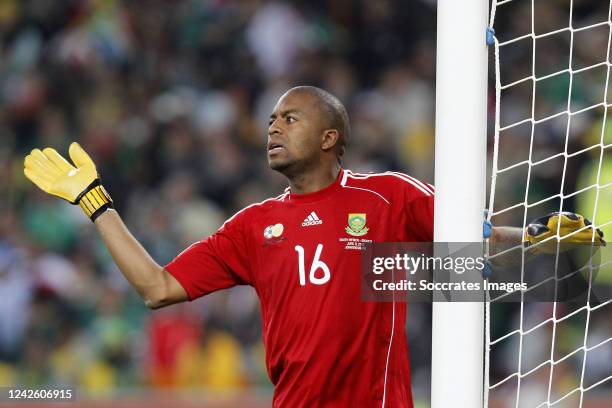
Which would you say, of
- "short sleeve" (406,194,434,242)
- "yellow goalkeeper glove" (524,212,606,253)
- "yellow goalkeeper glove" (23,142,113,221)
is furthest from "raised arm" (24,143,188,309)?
"yellow goalkeeper glove" (524,212,606,253)

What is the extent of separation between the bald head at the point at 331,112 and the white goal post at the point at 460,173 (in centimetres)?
83

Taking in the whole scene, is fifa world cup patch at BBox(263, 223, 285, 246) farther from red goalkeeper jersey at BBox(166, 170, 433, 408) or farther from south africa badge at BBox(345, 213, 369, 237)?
south africa badge at BBox(345, 213, 369, 237)

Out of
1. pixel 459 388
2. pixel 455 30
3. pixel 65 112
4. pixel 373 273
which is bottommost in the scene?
pixel 459 388

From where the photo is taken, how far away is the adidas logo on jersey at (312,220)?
391cm

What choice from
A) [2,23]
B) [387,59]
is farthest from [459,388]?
[2,23]

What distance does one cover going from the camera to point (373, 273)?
3842mm

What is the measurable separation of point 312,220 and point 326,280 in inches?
9.4

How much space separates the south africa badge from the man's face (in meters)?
0.27

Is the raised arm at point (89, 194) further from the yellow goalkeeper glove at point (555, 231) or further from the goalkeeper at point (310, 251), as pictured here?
the yellow goalkeeper glove at point (555, 231)

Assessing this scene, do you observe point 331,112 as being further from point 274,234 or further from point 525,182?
point 525,182

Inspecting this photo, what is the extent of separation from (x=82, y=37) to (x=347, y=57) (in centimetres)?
225

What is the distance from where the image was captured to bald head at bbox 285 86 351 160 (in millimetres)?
4020

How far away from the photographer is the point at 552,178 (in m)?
7.32

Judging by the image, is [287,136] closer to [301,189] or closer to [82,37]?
[301,189]
